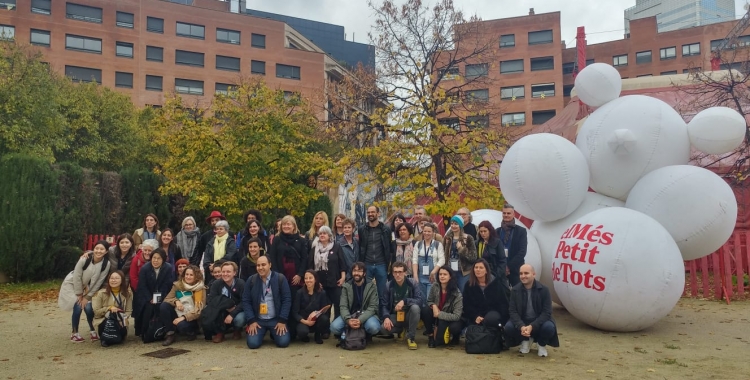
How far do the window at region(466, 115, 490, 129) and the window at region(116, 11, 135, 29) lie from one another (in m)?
35.1

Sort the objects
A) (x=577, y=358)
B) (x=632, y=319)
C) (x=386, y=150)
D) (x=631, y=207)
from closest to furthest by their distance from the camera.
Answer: (x=577, y=358) → (x=632, y=319) → (x=631, y=207) → (x=386, y=150)

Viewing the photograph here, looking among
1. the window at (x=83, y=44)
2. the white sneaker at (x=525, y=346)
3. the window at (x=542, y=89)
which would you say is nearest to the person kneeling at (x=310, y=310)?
the white sneaker at (x=525, y=346)

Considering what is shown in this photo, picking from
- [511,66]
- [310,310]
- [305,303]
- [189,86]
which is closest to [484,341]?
[310,310]

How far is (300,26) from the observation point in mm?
68500

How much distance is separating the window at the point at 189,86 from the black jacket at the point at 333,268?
133 feet

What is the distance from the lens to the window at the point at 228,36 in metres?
47.7

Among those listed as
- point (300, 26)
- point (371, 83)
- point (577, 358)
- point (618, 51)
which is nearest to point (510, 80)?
point (618, 51)

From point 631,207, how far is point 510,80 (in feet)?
161

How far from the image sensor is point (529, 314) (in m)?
7.24

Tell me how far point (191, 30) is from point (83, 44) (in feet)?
26.2

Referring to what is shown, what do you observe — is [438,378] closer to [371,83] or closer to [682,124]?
[682,124]

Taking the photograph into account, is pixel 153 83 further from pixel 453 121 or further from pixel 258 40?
pixel 453 121

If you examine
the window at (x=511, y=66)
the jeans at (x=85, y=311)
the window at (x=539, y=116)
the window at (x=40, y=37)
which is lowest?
the jeans at (x=85, y=311)

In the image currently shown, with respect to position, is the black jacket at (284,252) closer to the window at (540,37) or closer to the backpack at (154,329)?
the backpack at (154,329)
